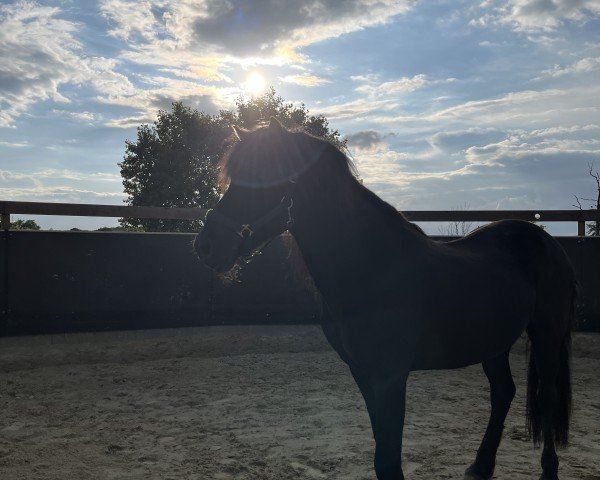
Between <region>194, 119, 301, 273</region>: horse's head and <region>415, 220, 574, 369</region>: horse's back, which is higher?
<region>194, 119, 301, 273</region>: horse's head

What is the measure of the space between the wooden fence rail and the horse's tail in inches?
207

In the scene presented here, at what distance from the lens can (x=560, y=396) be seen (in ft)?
12.6

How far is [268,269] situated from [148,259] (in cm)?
167

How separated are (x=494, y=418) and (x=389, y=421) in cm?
149

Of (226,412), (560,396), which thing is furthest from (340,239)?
(226,412)

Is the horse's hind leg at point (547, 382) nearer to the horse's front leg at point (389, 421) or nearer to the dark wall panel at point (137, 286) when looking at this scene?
the horse's front leg at point (389, 421)

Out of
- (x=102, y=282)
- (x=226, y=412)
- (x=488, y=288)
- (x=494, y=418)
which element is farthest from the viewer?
(x=102, y=282)

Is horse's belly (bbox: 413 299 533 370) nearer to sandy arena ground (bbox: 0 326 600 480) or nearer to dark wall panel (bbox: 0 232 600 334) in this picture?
sandy arena ground (bbox: 0 326 600 480)

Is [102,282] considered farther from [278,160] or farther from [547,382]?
[547,382]

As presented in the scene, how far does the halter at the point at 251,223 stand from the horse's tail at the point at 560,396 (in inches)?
93.4

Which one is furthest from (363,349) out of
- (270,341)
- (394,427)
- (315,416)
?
(270,341)

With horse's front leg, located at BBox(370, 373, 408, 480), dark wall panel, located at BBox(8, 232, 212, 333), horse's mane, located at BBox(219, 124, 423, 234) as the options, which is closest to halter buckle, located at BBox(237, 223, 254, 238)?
horse's mane, located at BBox(219, 124, 423, 234)

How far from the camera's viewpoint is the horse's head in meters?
2.61

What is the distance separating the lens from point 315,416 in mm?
4652
